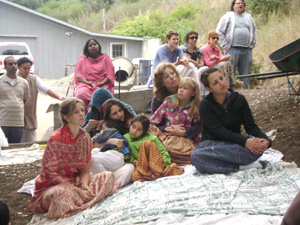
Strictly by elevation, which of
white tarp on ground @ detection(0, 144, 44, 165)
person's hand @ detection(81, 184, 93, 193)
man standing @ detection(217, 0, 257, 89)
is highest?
man standing @ detection(217, 0, 257, 89)

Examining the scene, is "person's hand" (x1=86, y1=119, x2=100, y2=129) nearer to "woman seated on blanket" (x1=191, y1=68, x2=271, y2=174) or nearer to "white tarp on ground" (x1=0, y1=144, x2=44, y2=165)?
"white tarp on ground" (x1=0, y1=144, x2=44, y2=165)

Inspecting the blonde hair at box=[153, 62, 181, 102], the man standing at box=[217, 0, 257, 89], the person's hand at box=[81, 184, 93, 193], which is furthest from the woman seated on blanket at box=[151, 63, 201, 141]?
the man standing at box=[217, 0, 257, 89]

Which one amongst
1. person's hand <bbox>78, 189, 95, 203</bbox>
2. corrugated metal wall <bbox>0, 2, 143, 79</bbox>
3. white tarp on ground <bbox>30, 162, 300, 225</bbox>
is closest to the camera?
white tarp on ground <bbox>30, 162, 300, 225</bbox>

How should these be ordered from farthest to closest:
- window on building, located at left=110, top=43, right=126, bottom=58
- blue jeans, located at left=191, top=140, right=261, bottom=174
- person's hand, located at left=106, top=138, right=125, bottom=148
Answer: window on building, located at left=110, top=43, right=126, bottom=58 < person's hand, located at left=106, top=138, right=125, bottom=148 < blue jeans, located at left=191, top=140, right=261, bottom=174

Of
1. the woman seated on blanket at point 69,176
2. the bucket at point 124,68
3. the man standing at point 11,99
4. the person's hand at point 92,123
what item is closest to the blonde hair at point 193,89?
the person's hand at point 92,123

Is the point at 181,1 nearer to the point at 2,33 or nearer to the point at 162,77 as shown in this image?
the point at 2,33

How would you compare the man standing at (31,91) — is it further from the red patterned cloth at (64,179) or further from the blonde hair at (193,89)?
the red patterned cloth at (64,179)

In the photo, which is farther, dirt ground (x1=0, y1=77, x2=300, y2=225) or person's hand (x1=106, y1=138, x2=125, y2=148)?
person's hand (x1=106, y1=138, x2=125, y2=148)

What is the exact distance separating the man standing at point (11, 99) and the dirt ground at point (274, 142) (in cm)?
130

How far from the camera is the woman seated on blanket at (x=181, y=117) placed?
15.4 ft

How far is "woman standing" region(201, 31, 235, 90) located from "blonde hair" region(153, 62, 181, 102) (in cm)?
198

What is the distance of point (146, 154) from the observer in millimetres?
4348

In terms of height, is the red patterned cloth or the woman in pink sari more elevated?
the woman in pink sari

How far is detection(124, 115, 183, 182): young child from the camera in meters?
4.25
